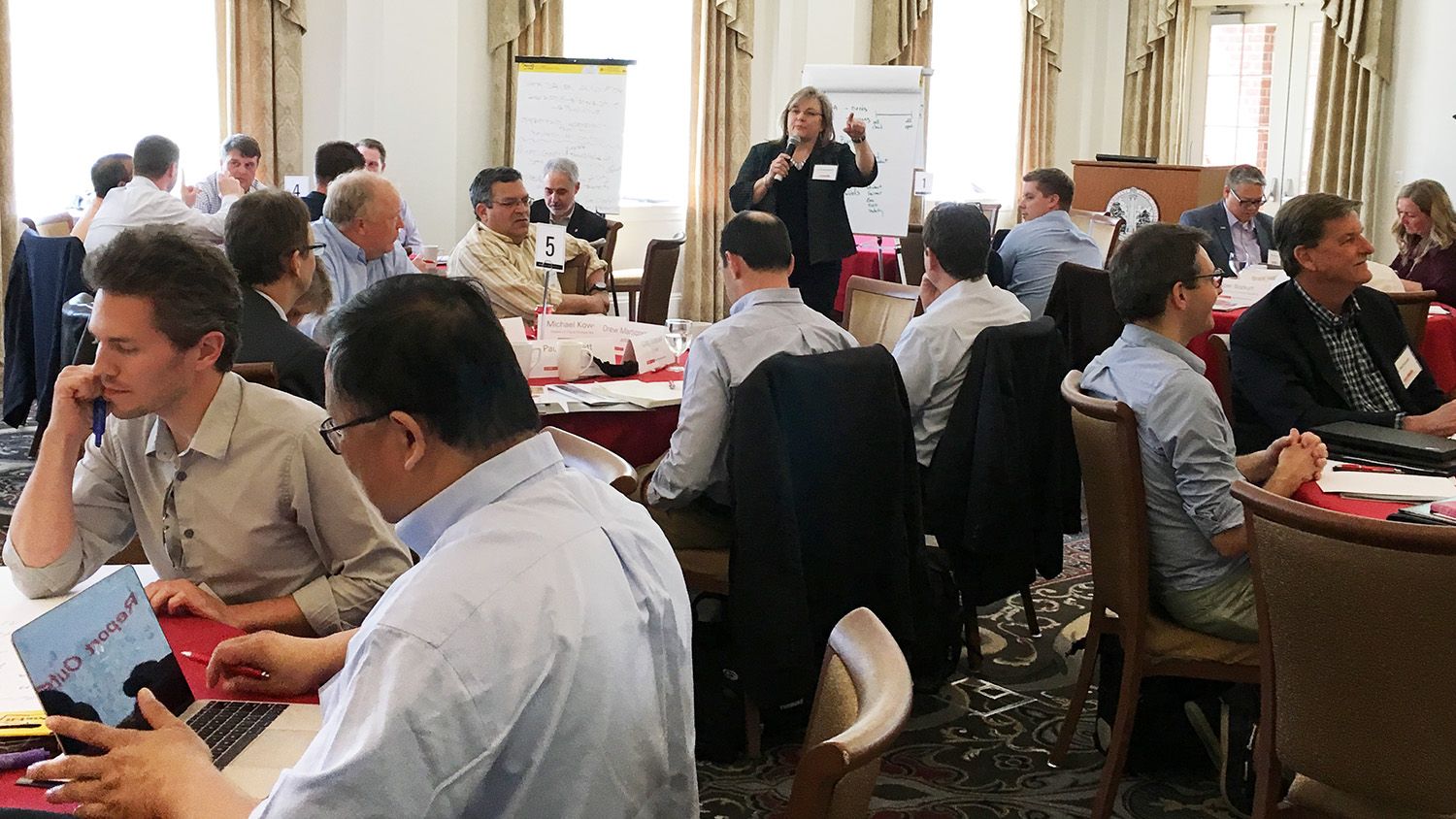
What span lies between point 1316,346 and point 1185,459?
1045mm

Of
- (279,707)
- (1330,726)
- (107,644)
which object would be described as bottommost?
(1330,726)

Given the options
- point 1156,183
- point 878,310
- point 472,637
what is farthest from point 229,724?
point 1156,183

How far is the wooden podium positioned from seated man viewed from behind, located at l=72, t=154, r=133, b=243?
5.93m

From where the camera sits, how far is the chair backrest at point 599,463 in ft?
7.57

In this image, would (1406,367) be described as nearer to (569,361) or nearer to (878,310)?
(878,310)

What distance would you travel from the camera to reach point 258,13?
7.93m

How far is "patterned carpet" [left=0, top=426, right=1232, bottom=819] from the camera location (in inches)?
122

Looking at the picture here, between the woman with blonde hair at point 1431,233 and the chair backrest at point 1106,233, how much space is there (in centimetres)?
142

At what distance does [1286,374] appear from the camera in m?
3.69

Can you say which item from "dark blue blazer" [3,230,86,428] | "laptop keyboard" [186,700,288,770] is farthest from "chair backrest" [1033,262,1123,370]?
"laptop keyboard" [186,700,288,770]

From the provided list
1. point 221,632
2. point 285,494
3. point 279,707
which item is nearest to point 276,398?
point 285,494

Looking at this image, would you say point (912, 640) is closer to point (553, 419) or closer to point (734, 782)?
point (734, 782)

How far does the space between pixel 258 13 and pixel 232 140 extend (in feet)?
4.33

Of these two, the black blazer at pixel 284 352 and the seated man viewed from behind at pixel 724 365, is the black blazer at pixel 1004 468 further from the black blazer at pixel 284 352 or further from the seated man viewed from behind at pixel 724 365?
the black blazer at pixel 284 352
